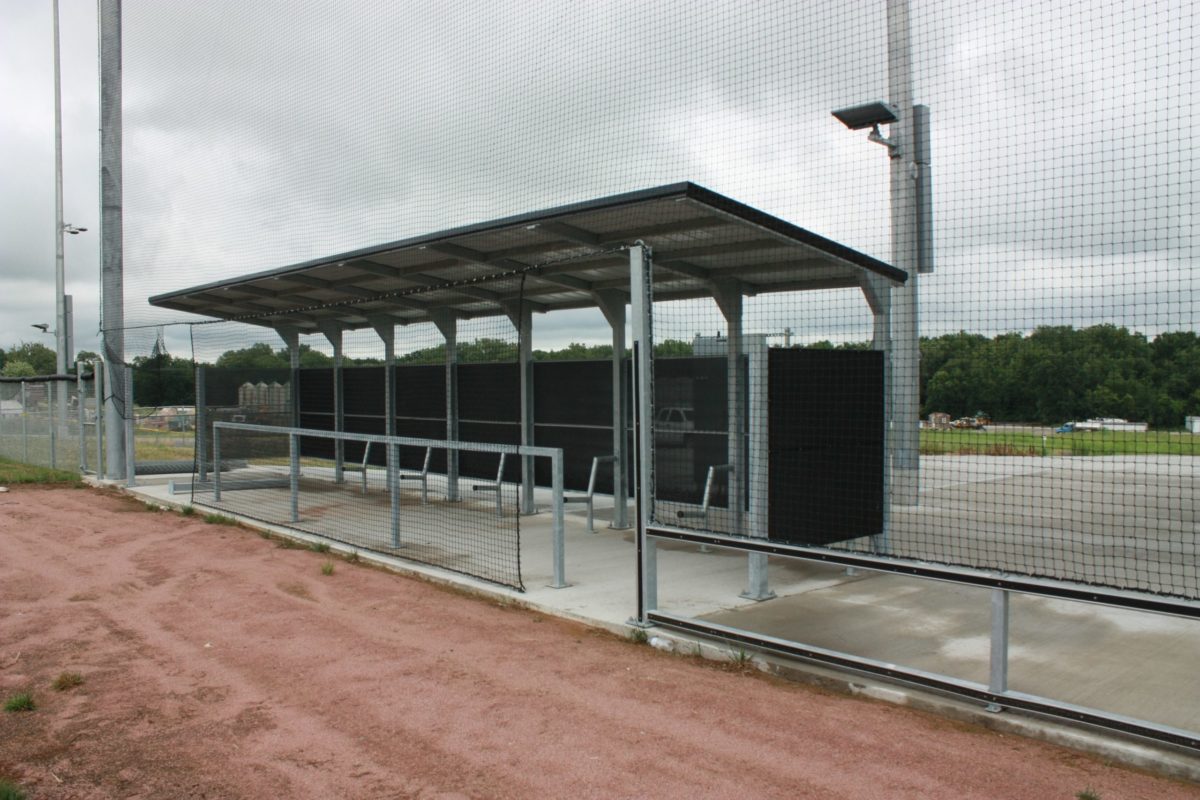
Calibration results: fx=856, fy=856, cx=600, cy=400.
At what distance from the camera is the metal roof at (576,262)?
591cm

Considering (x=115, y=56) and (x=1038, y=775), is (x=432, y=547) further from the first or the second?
(x=115, y=56)

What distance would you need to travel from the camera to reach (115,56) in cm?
1584

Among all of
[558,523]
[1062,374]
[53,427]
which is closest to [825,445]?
[558,523]

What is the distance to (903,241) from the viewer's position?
25.9 ft

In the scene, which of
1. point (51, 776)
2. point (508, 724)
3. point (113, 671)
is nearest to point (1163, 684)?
point (508, 724)

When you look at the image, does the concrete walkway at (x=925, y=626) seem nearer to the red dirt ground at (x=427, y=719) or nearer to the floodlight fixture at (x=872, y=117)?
the red dirt ground at (x=427, y=719)

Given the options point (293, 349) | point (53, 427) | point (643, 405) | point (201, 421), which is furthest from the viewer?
point (53, 427)

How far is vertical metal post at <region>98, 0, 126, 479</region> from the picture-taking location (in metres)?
14.1

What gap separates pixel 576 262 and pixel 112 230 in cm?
1133

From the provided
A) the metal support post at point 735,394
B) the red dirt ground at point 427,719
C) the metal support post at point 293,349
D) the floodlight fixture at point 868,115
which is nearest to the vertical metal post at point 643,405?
the red dirt ground at point 427,719

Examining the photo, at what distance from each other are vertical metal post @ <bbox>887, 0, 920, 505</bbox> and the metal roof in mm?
431

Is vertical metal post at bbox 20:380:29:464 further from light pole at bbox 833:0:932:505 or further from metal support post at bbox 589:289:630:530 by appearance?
light pole at bbox 833:0:932:505

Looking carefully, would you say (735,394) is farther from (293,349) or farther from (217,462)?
(293,349)

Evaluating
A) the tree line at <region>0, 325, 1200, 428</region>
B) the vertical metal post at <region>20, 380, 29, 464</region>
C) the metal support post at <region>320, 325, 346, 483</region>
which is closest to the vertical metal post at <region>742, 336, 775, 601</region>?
the tree line at <region>0, 325, 1200, 428</region>
